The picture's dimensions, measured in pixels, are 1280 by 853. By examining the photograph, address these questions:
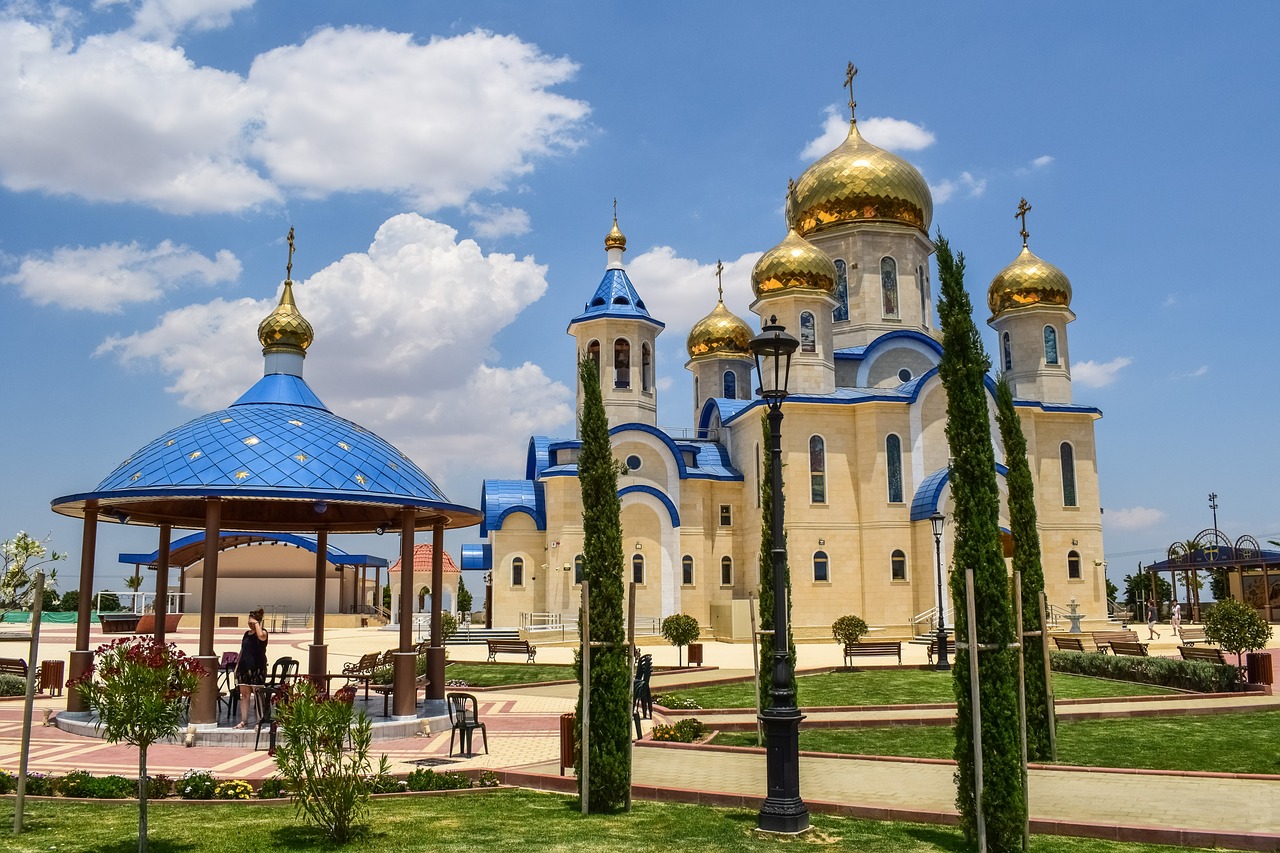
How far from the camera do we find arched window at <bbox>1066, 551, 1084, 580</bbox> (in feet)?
105

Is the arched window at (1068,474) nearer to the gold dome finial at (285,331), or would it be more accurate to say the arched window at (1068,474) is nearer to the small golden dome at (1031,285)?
the small golden dome at (1031,285)

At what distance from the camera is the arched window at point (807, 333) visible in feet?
101

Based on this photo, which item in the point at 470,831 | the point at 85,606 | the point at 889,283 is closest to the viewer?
the point at 470,831

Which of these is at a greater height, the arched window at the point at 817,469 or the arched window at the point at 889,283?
the arched window at the point at 889,283

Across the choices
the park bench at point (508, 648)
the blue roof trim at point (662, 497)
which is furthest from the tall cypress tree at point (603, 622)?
the blue roof trim at point (662, 497)

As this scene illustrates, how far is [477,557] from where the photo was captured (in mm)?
35031

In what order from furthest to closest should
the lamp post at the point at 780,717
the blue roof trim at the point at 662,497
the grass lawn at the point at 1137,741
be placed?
the blue roof trim at the point at 662,497
the grass lawn at the point at 1137,741
the lamp post at the point at 780,717

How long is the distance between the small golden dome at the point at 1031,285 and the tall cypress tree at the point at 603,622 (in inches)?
1082

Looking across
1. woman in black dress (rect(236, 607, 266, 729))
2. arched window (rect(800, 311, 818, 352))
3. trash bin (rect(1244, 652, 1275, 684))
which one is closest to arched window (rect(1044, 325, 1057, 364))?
arched window (rect(800, 311, 818, 352))

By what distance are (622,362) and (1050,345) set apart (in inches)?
551

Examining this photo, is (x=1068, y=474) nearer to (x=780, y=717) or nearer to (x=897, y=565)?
(x=897, y=565)

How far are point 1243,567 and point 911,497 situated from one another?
25.6 metres

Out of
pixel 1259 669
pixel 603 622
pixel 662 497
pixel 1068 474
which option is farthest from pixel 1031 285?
pixel 603 622

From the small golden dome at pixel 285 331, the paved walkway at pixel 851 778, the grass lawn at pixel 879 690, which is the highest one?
the small golden dome at pixel 285 331
